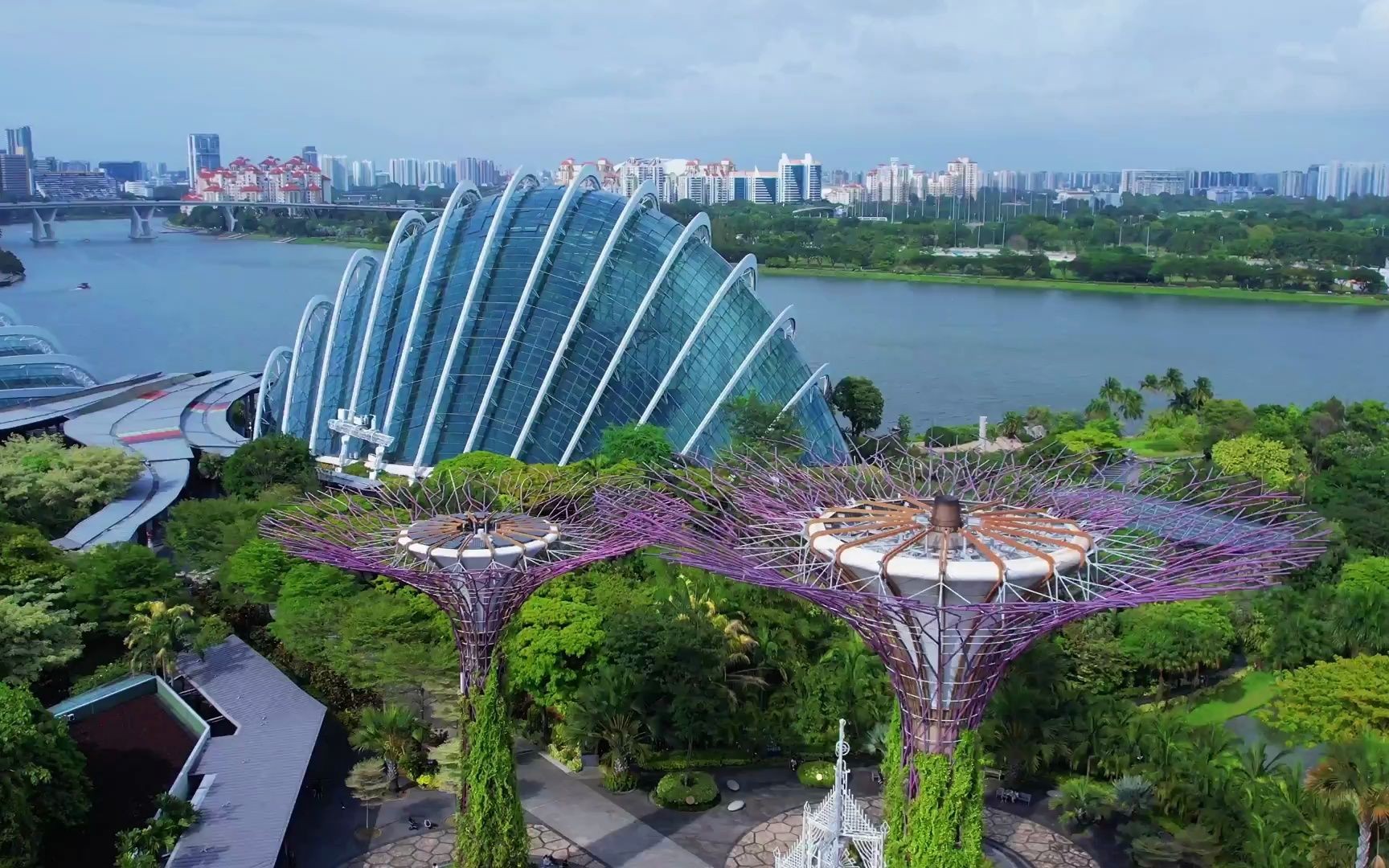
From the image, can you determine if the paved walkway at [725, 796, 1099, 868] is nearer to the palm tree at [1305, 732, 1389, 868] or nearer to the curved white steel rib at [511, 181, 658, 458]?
the palm tree at [1305, 732, 1389, 868]

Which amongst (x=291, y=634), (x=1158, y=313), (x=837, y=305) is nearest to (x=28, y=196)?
(x=837, y=305)

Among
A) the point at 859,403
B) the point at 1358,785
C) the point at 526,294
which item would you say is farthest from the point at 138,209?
the point at 1358,785

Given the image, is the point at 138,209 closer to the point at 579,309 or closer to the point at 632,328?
the point at 579,309

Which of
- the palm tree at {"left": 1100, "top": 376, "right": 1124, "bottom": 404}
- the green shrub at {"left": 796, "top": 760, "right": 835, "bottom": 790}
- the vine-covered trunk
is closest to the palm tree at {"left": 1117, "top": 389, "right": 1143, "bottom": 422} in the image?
the palm tree at {"left": 1100, "top": 376, "right": 1124, "bottom": 404}

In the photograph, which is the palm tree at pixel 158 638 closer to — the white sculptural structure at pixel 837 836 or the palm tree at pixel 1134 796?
the white sculptural structure at pixel 837 836

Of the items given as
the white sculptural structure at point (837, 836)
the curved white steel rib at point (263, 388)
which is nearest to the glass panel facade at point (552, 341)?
the curved white steel rib at point (263, 388)

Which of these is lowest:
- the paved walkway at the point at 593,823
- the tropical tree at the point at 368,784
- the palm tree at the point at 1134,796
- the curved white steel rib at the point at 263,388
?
the paved walkway at the point at 593,823

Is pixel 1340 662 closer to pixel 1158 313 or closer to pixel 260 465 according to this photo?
pixel 260 465
